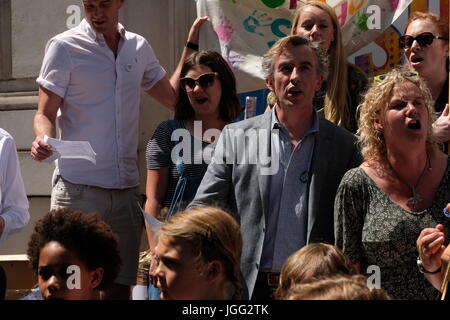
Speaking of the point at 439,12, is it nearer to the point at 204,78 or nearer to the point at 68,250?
the point at 204,78

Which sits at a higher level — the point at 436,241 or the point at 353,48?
the point at 353,48

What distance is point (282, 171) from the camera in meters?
4.43

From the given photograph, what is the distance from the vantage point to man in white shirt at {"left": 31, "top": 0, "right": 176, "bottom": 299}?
5391 millimetres

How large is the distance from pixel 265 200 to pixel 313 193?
22 cm

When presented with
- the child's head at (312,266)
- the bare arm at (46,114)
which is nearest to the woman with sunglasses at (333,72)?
the bare arm at (46,114)

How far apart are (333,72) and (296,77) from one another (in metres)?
0.64

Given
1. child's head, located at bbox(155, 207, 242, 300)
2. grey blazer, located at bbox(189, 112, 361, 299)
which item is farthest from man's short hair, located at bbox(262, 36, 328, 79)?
child's head, located at bbox(155, 207, 242, 300)

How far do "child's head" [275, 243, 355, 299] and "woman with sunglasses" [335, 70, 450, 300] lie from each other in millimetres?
362

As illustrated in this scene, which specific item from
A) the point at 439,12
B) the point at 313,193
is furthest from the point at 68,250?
the point at 439,12

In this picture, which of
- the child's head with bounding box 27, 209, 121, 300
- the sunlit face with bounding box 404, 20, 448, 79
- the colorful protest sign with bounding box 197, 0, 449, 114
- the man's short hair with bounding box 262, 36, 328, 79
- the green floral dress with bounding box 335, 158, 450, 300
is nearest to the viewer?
the green floral dress with bounding box 335, 158, 450, 300

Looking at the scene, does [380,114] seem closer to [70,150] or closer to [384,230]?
[384,230]

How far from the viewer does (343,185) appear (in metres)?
4.27

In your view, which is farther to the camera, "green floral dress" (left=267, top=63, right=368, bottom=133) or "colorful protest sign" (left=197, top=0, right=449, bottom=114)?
"colorful protest sign" (left=197, top=0, right=449, bottom=114)

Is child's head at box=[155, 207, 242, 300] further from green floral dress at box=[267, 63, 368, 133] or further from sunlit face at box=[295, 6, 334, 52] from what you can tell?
sunlit face at box=[295, 6, 334, 52]
